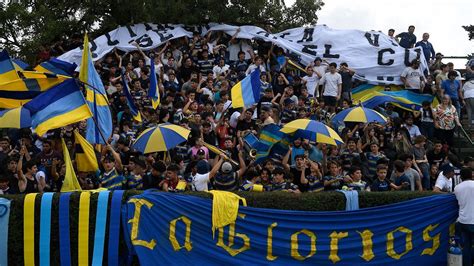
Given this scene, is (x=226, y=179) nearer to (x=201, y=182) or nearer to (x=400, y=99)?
(x=201, y=182)

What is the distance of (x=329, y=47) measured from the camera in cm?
1859

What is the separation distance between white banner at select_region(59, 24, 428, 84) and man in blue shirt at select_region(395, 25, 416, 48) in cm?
33

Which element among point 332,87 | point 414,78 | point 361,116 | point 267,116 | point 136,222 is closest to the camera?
point 136,222

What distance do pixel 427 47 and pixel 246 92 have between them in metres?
7.06

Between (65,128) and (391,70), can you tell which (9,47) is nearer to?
(65,128)

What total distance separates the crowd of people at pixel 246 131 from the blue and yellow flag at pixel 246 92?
0.27 m

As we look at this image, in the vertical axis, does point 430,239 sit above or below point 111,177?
below

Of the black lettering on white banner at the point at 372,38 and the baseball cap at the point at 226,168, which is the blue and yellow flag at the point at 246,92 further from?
the black lettering on white banner at the point at 372,38

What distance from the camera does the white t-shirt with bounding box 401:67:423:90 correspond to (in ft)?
56.0

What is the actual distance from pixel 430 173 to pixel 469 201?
3413 millimetres

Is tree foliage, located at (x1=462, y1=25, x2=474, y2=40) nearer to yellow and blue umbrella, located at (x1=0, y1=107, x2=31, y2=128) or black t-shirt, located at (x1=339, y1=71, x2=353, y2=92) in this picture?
black t-shirt, located at (x1=339, y1=71, x2=353, y2=92)

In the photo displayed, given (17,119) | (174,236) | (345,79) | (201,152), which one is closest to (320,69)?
(345,79)

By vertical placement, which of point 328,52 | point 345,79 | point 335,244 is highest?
point 328,52

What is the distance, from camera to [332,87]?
1642cm
